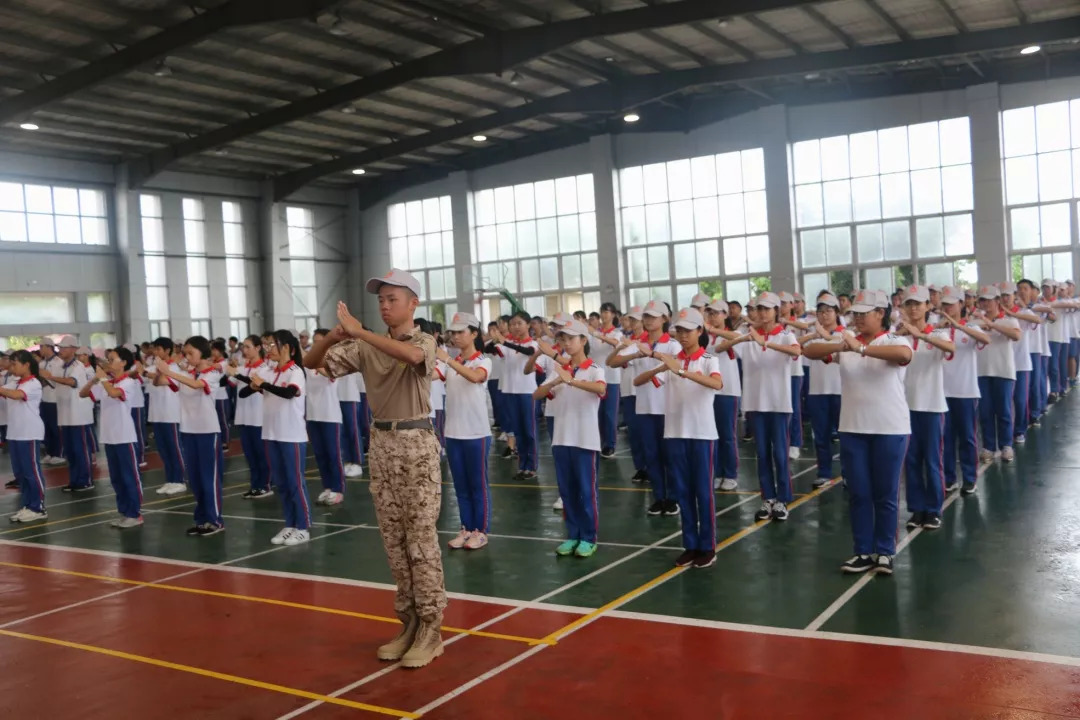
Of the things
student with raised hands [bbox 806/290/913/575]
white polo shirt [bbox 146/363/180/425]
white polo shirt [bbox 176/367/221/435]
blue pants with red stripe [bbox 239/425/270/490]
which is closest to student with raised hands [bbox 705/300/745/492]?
student with raised hands [bbox 806/290/913/575]

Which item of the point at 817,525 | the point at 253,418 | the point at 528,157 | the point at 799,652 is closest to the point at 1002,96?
the point at 528,157

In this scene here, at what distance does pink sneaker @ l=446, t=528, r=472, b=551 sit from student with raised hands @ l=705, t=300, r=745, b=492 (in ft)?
7.71

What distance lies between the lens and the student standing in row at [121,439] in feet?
29.5

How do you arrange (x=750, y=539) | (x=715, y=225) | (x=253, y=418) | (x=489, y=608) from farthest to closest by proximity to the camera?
1. (x=715, y=225)
2. (x=253, y=418)
3. (x=750, y=539)
4. (x=489, y=608)

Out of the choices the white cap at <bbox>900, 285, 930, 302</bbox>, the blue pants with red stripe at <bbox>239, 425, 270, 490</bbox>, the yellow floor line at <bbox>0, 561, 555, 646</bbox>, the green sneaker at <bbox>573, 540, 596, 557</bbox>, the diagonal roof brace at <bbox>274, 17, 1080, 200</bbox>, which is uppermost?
the diagonal roof brace at <bbox>274, 17, 1080, 200</bbox>

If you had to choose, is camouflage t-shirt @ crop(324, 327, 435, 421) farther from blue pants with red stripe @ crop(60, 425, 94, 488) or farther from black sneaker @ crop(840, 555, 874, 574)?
blue pants with red stripe @ crop(60, 425, 94, 488)

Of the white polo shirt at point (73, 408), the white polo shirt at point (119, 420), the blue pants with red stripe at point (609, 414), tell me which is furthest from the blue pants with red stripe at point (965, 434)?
the white polo shirt at point (73, 408)

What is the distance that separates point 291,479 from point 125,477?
2.30 metres

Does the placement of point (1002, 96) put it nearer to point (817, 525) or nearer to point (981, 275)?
point (981, 275)

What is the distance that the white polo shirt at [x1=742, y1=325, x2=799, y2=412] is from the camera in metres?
7.64

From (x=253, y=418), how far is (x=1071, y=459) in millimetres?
9370

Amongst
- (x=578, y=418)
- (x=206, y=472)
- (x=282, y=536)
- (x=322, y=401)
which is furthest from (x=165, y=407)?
(x=578, y=418)

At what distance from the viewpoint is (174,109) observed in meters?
21.0

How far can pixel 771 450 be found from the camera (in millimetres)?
7652
